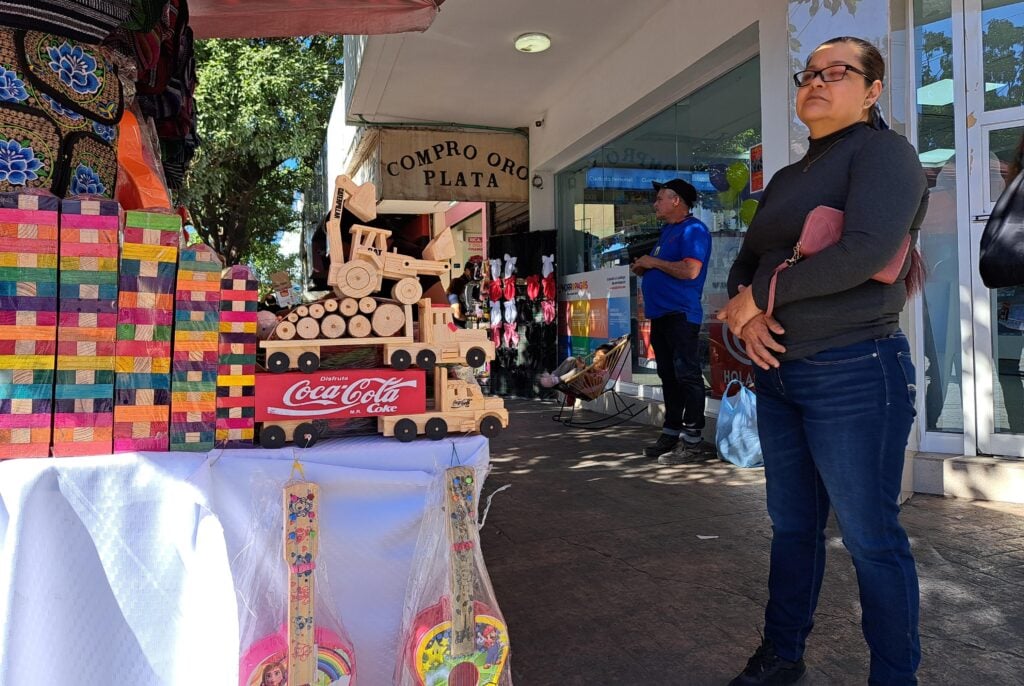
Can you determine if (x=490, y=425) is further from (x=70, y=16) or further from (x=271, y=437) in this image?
(x=70, y=16)

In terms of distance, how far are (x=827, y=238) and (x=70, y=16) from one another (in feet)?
6.26

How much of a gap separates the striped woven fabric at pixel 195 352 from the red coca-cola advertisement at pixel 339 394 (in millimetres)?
124

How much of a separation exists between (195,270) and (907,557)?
1876 mm

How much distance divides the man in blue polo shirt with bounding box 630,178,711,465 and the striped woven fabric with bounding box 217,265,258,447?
384 centimetres

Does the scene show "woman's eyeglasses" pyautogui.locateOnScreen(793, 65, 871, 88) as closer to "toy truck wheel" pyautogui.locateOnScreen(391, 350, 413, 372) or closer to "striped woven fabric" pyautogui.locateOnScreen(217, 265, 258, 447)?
"toy truck wheel" pyautogui.locateOnScreen(391, 350, 413, 372)

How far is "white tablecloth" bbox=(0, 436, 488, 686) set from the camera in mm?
1488

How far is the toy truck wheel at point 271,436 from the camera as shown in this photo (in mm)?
1723

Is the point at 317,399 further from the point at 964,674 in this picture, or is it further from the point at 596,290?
the point at 596,290

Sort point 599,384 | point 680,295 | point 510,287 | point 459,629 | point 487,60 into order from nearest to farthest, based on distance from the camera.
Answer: point 459,629, point 680,295, point 599,384, point 487,60, point 510,287

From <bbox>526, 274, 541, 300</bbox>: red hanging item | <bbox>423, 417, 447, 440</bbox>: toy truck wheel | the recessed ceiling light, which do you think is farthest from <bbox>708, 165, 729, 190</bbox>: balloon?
<bbox>423, 417, 447, 440</bbox>: toy truck wheel

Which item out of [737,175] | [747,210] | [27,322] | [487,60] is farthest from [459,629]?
[487,60]

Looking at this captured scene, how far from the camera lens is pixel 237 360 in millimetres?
1710

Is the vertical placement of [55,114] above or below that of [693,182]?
below

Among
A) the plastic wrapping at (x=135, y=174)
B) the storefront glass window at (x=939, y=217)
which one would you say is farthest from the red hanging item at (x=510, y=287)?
the plastic wrapping at (x=135, y=174)
